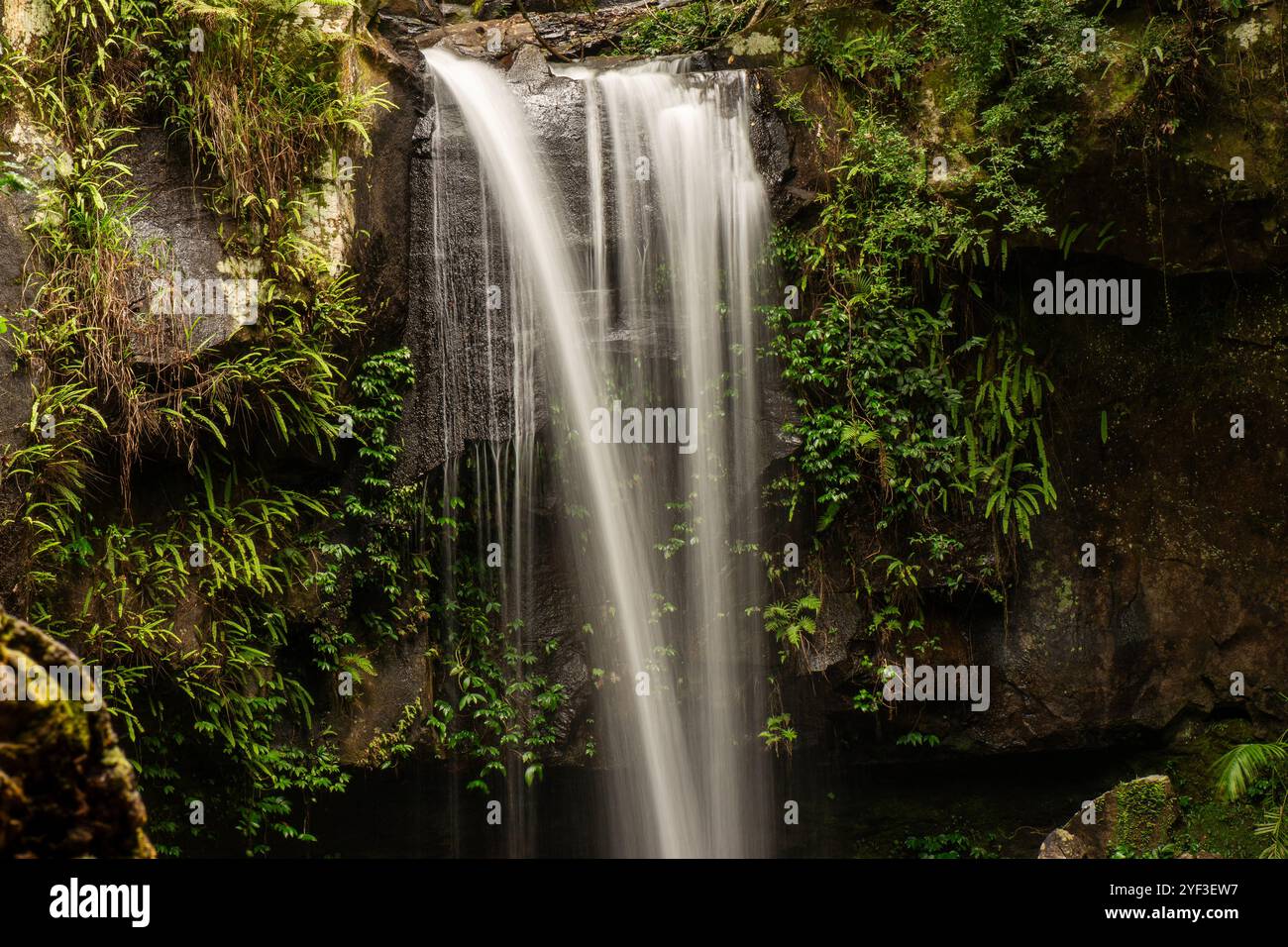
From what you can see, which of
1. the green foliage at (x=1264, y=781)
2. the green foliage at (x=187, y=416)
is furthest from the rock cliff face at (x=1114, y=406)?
the green foliage at (x=1264, y=781)

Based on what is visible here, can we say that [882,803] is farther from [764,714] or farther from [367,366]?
[367,366]

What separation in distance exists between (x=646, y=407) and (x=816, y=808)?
11.0ft

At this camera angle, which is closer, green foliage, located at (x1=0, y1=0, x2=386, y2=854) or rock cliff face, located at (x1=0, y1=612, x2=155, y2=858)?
rock cliff face, located at (x1=0, y1=612, x2=155, y2=858)

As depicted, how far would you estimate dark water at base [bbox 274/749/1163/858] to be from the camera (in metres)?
7.56

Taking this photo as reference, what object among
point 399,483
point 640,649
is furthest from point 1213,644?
point 399,483

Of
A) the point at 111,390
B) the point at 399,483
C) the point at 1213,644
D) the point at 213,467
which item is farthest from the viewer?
the point at 1213,644

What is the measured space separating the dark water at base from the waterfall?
341mm

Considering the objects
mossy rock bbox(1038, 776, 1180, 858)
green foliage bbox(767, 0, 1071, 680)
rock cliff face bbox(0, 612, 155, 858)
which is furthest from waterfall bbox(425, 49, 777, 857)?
rock cliff face bbox(0, 612, 155, 858)

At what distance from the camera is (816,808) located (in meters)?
8.05

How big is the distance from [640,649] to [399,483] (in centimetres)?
211

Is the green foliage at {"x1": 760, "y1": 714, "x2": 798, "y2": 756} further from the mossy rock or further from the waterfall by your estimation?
the mossy rock

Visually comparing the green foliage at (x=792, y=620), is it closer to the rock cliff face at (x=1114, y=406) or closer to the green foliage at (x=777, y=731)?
the rock cliff face at (x=1114, y=406)

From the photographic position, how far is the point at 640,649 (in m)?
7.67

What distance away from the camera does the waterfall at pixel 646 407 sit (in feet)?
25.0
